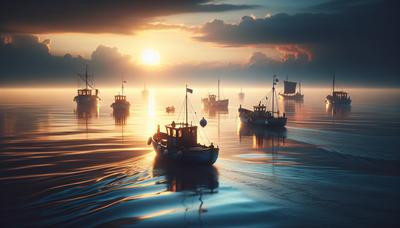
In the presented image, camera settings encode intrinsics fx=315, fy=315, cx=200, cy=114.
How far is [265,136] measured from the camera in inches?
2598

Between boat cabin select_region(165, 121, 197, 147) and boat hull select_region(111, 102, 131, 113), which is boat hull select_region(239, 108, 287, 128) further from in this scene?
boat hull select_region(111, 102, 131, 113)

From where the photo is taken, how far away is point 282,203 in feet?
87.5

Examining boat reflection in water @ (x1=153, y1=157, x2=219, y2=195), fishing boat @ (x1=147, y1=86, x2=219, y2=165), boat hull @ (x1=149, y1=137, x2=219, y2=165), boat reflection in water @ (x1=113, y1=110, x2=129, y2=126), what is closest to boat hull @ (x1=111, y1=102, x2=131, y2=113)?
boat reflection in water @ (x1=113, y1=110, x2=129, y2=126)

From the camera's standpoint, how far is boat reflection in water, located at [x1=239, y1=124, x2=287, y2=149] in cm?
5656

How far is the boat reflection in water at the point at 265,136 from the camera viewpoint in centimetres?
5656

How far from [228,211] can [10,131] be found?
214 ft

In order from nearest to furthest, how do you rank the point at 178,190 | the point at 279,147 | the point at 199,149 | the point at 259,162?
the point at 178,190
the point at 199,149
the point at 259,162
the point at 279,147

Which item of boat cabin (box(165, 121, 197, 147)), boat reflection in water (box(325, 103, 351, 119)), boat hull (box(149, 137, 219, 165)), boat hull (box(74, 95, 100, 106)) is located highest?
boat hull (box(74, 95, 100, 106))

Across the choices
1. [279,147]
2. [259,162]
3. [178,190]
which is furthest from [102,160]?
[279,147]

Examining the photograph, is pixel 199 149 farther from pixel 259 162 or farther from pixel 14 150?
pixel 14 150

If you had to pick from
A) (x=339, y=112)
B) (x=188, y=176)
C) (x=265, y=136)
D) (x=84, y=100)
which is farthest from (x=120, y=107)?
(x=188, y=176)

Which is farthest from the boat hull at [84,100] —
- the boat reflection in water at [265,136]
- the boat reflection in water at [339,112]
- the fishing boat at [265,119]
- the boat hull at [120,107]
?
the boat reflection in water at [339,112]

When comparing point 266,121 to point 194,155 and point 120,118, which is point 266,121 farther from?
point 120,118

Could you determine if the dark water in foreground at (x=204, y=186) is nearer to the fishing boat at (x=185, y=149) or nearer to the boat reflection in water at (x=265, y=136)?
the fishing boat at (x=185, y=149)
